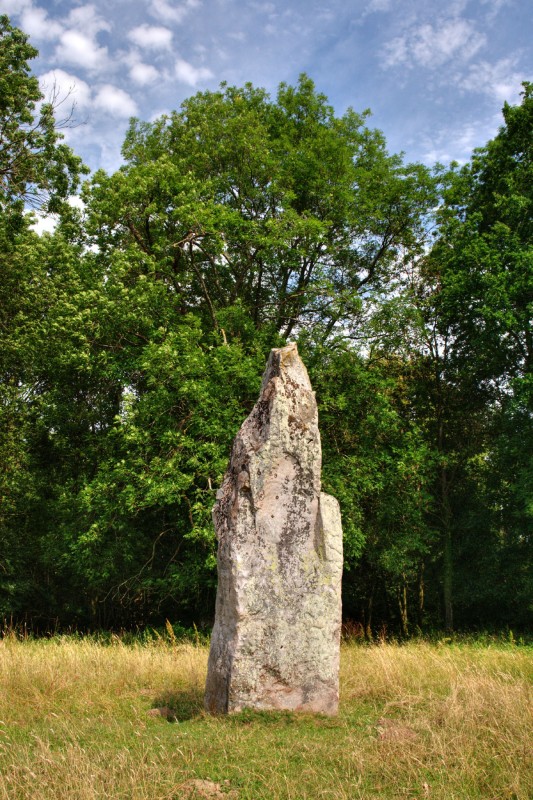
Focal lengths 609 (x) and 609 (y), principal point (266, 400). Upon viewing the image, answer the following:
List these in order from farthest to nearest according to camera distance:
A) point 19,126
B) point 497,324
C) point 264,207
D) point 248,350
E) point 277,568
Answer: point 264,207, point 248,350, point 497,324, point 19,126, point 277,568

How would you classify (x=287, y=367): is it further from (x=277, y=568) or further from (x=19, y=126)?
A: (x=19, y=126)

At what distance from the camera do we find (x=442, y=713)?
6.36m

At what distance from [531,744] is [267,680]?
276cm

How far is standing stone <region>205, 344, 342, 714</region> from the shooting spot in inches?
271

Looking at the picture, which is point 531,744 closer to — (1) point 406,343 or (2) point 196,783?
(2) point 196,783

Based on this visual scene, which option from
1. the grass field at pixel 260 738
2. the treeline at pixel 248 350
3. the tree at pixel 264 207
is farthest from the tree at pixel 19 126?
the grass field at pixel 260 738

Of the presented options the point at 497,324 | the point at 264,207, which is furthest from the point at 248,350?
the point at 497,324

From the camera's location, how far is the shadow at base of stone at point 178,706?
7.06 m

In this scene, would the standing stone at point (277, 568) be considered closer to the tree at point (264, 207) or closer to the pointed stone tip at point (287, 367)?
the pointed stone tip at point (287, 367)

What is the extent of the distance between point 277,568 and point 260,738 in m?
1.81


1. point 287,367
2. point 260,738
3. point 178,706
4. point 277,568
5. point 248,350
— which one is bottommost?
point 178,706

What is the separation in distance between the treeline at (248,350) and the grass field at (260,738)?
5.71 meters

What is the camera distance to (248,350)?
18000 mm

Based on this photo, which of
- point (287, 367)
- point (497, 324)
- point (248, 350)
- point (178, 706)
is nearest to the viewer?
point (178, 706)
